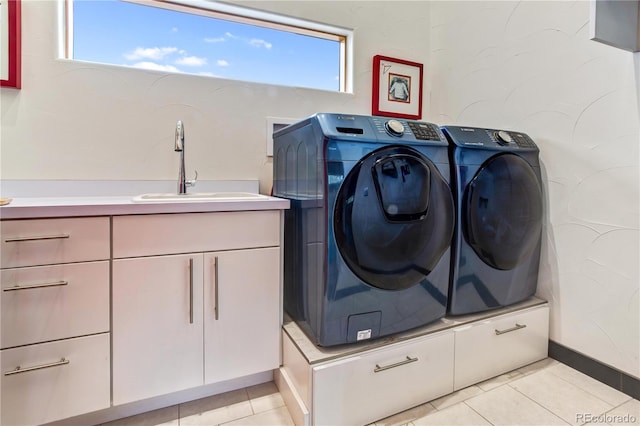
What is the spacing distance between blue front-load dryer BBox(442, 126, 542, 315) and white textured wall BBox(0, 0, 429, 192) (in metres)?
0.96

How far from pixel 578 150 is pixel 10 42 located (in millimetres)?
2608

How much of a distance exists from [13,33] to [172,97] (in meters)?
0.66

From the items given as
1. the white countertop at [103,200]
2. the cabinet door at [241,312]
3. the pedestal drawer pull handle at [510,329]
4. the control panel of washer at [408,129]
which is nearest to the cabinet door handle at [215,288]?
the cabinet door at [241,312]

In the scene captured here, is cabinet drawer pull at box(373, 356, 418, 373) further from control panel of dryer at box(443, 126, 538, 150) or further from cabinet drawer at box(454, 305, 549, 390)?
control panel of dryer at box(443, 126, 538, 150)

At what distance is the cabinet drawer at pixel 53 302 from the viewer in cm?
103

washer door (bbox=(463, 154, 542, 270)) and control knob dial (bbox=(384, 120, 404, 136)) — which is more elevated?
control knob dial (bbox=(384, 120, 404, 136))

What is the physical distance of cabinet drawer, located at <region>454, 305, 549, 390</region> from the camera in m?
1.44

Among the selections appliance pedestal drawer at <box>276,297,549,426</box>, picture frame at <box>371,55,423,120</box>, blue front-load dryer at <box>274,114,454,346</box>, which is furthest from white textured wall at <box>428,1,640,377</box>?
blue front-load dryer at <box>274,114,454,346</box>

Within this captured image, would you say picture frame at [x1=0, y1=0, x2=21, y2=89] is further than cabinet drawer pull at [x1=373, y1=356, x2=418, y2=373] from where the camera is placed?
Yes

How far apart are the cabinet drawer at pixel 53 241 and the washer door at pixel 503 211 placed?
56.6 inches

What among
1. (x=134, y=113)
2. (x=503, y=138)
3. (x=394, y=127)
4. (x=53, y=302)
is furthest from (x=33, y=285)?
(x=503, y=138)

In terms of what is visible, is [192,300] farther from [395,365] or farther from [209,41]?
[209,41]

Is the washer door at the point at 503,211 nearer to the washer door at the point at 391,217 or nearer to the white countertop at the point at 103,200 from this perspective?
the washer door at the point at 391,217

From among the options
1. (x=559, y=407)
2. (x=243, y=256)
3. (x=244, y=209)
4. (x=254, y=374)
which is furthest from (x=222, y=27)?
(x=559, y=407)
